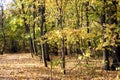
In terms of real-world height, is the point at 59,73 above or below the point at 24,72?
above

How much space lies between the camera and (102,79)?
18.1m

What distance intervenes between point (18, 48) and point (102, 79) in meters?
59.2

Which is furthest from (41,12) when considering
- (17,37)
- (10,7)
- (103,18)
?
(17,37)

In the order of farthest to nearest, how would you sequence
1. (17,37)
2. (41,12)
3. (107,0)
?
(17,37) → (41,12) → (107,0)

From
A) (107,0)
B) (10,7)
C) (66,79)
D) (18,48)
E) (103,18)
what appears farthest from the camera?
(18,48)

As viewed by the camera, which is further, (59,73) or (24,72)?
(24,72)

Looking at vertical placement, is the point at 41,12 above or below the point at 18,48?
above

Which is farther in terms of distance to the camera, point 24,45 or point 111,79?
point 24,45

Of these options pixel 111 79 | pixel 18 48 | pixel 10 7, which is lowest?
pixel 18 48

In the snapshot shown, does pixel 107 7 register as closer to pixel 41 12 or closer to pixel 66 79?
pixel 41 12

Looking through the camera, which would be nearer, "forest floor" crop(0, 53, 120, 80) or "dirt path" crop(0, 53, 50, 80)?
"forest floor" crop(0, 53, 120, 80)

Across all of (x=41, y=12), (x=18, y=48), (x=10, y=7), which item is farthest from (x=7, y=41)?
(x=41, y=12)

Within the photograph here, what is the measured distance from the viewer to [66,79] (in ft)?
57.9

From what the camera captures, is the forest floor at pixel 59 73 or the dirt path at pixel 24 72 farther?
the dirt path at pixel 24 72
